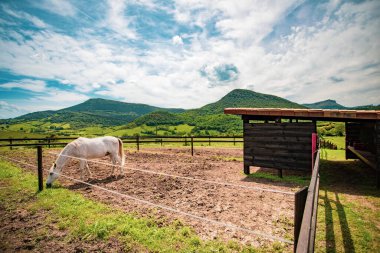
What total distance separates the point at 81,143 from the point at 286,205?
317 inches

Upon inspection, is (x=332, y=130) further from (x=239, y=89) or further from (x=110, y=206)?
(x=239, y=89)

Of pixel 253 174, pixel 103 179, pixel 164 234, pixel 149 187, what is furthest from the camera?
pixel 253 174

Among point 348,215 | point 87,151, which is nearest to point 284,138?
point 348,215

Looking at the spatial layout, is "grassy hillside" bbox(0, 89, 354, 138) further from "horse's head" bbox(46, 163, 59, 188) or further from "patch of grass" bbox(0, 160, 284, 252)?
"horse's head" bbox(46, 163, 59, 188)

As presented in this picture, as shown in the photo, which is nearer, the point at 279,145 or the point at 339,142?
the point at 279,145

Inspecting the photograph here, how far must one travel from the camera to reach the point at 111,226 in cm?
433

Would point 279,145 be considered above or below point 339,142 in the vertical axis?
above

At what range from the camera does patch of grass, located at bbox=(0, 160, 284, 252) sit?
371cm

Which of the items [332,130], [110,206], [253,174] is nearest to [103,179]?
[110,206]

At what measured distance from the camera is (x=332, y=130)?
42.3 m

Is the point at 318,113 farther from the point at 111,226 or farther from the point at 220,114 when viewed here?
the point at 220,114

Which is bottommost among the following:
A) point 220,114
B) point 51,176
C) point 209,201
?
point 209,201

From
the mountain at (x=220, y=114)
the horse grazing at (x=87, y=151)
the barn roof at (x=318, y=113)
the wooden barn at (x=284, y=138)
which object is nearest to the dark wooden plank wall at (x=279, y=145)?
the wooden barn at (x=284, y=138)

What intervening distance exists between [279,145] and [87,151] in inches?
329
